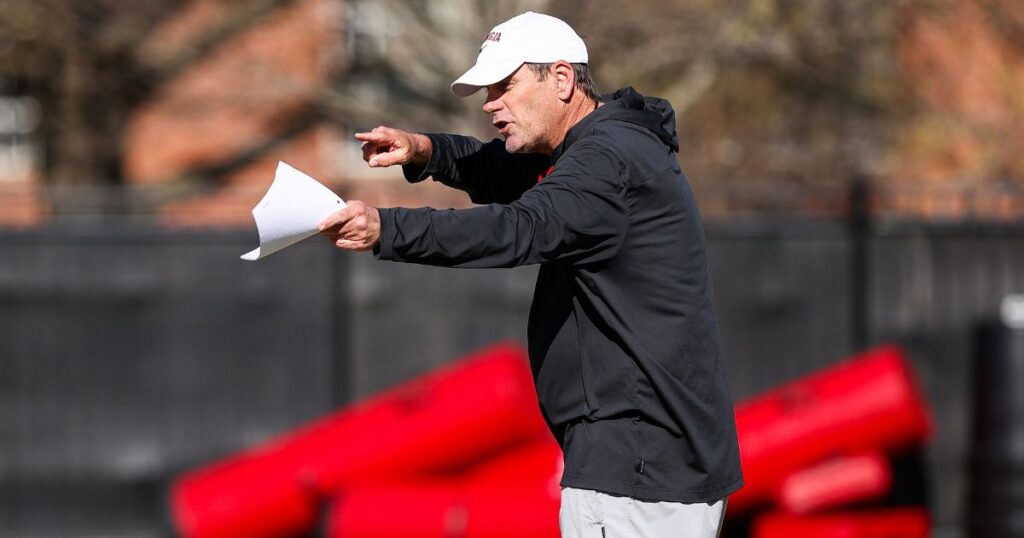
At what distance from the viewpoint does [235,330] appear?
324 inches

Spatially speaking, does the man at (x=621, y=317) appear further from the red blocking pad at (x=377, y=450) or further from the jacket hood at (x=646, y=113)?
the red blocking pad at (x=377, y=450)

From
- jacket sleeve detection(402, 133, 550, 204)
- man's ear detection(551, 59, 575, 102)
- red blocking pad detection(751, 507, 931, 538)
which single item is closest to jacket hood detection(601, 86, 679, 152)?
man's ear detection(551, 59, 575, 102)

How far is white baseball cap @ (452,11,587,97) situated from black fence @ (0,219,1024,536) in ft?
16.5

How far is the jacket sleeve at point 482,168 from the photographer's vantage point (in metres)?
3.60

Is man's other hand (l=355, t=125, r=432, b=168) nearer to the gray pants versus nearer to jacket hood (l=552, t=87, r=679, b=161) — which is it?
jacket hood (l=552, t=87, r=679, b=161)

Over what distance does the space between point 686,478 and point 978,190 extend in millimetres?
5874

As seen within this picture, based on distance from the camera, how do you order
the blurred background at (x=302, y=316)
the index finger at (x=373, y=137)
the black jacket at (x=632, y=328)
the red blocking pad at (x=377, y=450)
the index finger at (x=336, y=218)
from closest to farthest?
1. the index finger at (x=336, y=218)
2. the black jacket at (x=632, y=328)
3. the index finger at (x=373, y=137)
4. the red blocking pad at (x=377, y=450)
5. the blurred background at (x=302, y=316)

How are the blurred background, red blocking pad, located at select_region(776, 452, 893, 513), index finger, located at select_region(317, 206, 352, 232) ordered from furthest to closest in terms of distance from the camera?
the blurred background, red blocking pad, located at select_region(776, 452, 893, 513), index finger, located at select_region(317, 206, 352, 232)

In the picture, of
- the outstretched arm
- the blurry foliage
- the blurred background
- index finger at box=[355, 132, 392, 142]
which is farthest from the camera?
the blurry foliage

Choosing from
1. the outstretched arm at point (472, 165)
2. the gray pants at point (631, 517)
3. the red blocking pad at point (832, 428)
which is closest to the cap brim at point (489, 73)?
the outstretched arm at point (472, 165)

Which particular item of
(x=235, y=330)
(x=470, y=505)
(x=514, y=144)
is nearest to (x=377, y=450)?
(x=470, y=505)

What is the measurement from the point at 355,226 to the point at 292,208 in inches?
5.6

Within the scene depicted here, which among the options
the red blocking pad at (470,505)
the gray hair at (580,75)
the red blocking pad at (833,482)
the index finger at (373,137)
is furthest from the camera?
the red blocking pad at (833,482)

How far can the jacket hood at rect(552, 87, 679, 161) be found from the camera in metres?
3.13
